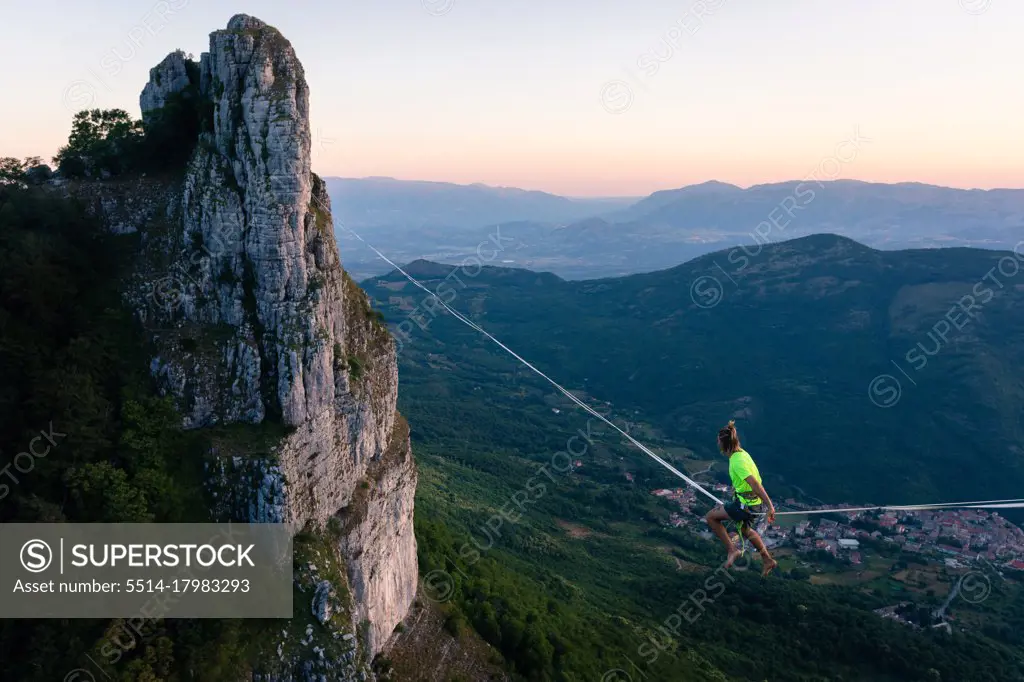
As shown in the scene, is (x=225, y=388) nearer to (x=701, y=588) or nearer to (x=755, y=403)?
(x=701, y=588)

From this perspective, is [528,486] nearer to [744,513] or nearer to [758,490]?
[744,513]

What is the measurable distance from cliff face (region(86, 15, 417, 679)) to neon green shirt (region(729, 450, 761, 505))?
2036cm

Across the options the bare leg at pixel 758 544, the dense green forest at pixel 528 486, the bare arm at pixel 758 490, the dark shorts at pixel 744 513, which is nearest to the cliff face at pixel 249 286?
the dense green forest at pixel 528 486

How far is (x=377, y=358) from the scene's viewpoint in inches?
1458

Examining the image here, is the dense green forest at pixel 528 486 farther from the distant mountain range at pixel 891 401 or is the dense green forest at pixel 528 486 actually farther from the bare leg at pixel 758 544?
the bare leg at pixel 758 544

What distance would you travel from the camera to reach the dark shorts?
16.5m

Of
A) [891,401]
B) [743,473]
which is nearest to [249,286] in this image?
[743,473]

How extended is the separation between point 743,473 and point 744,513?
141cm

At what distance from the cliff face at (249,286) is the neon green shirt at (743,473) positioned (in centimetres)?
2036

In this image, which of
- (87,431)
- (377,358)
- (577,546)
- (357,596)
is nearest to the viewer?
(87,431)

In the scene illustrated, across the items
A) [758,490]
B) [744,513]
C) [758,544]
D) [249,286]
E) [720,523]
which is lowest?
[758,544]

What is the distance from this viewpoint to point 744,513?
54.3ft

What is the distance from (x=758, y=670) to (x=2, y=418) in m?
67.0

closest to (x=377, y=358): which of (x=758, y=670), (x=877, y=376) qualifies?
(x=758, y=670)
